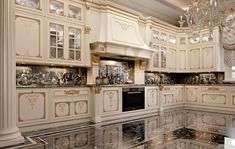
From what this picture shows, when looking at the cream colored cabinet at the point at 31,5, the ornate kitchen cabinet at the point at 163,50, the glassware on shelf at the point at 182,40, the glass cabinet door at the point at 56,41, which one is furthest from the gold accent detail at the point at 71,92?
the glassware on shelf at the point at 182,40

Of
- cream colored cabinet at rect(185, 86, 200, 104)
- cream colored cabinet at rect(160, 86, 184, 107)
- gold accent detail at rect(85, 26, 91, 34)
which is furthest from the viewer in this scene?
cream colored cabinet at rect(185, 86, 200, 104)

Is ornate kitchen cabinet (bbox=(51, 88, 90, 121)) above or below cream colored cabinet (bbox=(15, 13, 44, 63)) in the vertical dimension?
below

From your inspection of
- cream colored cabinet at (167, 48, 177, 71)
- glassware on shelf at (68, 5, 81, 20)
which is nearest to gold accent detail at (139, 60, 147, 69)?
cream colored cabinet at (167, 48, 177, 71)

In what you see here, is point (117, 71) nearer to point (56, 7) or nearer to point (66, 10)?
point (66, 10)

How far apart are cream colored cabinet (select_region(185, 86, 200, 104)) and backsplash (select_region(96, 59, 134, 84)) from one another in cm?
230

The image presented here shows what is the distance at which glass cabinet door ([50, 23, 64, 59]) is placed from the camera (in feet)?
15.2

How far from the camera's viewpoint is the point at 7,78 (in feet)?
9.55

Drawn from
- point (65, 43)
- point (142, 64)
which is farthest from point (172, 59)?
point (65, 43)

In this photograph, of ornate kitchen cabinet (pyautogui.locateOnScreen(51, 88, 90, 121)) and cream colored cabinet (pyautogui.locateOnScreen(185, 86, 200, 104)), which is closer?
ornate kitchen cabinet (pyautogui.locateOnScreen(51, 88, 90, 121))

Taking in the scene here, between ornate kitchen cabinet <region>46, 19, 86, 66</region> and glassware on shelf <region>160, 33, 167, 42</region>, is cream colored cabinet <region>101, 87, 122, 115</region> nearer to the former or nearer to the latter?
ornate kitchen cabinet <region>46, 19, 86, 66</region>

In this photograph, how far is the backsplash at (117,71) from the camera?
Answer: 19.6 feet

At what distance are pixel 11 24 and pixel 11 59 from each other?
52 centimetres

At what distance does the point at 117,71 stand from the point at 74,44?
6.03 ft

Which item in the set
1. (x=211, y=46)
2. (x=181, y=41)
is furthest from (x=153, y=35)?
(x=211, y=46)
